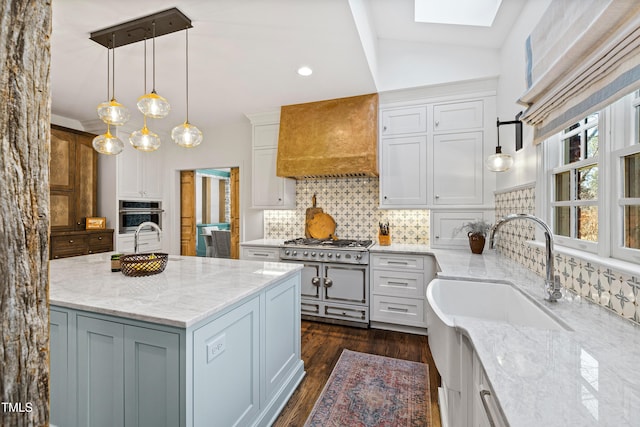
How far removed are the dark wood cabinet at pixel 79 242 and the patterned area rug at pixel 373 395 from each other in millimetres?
3414

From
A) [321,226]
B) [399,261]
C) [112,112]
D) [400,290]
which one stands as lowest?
[400,290]

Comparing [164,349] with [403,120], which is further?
[403,120]

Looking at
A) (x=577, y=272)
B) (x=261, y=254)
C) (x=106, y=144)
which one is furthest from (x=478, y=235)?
(x=106, y=144)

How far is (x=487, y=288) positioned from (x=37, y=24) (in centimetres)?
209

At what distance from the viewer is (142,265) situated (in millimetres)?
1801

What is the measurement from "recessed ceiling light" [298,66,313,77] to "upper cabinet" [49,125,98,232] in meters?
3.05

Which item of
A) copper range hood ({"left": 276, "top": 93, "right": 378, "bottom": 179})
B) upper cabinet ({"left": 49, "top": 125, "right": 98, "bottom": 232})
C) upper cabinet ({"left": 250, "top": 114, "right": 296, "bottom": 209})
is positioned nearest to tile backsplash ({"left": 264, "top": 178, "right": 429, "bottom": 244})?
upper cabinet ({"left": 250, "top": 114, "right": 296, "bottom": 209})

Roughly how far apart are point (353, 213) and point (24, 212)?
337 cm

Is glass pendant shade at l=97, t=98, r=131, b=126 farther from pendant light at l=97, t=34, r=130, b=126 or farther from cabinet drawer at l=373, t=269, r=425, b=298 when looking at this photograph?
cabinet drawer at l=373, t=269, r=425, b=298

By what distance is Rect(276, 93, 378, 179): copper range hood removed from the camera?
320 centimetres

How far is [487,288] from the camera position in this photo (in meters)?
1.74

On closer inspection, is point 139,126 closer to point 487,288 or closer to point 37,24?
point 37,24

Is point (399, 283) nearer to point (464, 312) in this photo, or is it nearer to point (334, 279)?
point (334, 279)

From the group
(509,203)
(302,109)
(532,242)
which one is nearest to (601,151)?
(532,242)
